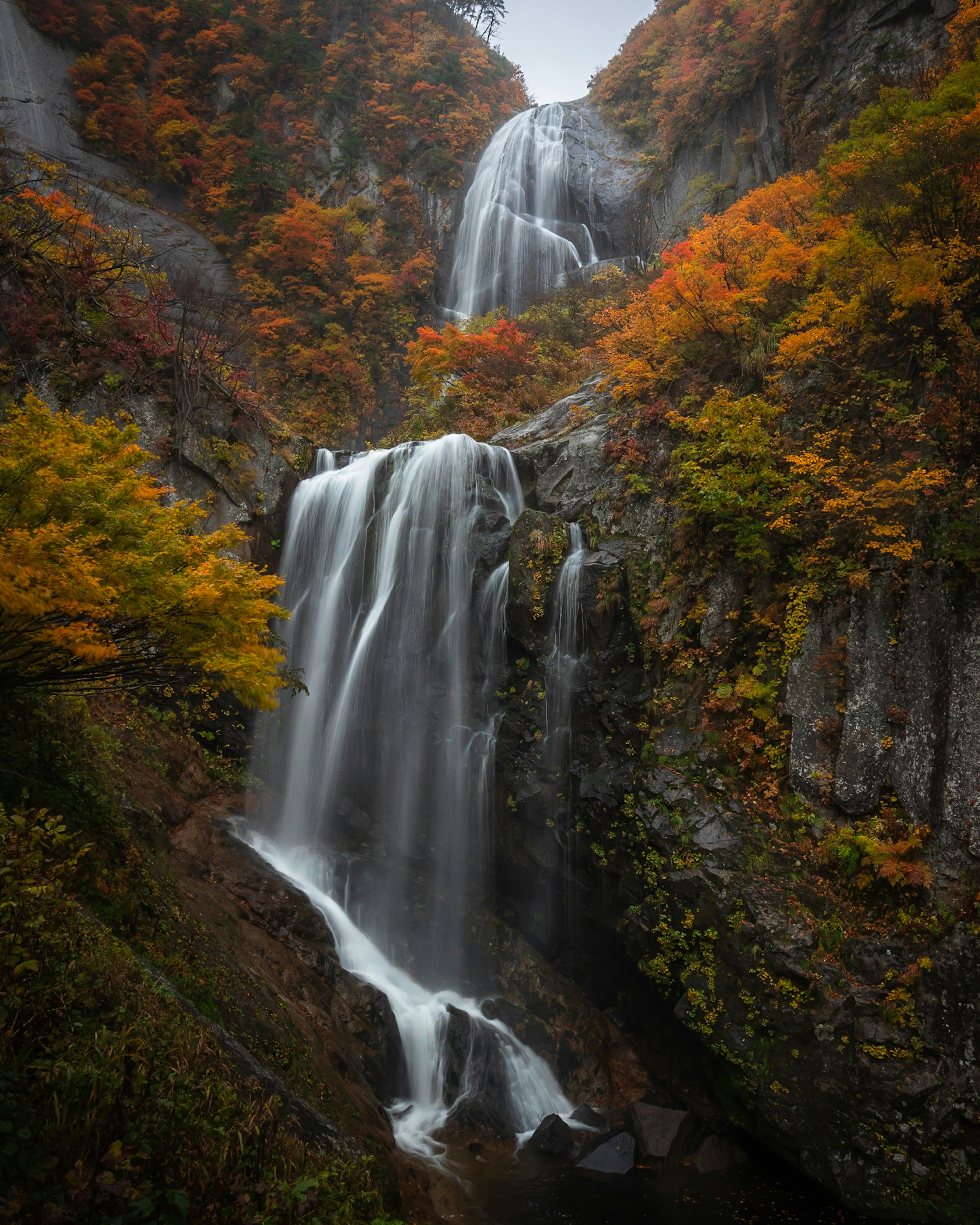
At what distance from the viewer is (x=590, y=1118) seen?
9.23 m

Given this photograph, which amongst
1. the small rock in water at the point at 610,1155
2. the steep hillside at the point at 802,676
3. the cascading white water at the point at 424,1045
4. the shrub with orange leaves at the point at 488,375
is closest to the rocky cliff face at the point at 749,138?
the steep hillside at the point at 802,676

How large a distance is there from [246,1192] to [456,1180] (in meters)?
6.18

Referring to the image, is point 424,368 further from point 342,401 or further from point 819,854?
point 819,854

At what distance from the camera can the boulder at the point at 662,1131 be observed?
26.6ft

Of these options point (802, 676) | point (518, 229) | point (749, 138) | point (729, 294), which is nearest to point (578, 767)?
point (802, 676)

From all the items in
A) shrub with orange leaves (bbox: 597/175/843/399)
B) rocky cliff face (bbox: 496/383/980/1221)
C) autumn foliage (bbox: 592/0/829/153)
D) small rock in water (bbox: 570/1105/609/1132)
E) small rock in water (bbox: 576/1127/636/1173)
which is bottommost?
small rock in water (bbox: 570/1105/609/1132)

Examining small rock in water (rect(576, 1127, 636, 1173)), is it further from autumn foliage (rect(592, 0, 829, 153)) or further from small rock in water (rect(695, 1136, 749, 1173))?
autumn foliage (rect(592, 0, 829, 153))

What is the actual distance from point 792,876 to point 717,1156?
12.8ft

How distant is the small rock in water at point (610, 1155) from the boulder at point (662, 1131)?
0.60ft

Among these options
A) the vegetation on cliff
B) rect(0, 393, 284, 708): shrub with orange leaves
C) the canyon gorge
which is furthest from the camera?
the vegetation on cliff

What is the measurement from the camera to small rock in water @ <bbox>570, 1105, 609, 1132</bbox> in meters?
9.05

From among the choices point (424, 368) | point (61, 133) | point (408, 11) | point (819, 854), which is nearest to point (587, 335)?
point (424, 368)

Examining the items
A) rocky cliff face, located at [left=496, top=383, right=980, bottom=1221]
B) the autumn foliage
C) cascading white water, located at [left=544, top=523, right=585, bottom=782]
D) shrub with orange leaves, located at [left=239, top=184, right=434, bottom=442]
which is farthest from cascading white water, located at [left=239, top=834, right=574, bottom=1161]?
the autumn foliage

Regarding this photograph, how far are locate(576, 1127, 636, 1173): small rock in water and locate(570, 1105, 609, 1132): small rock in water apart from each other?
30.3 inches
